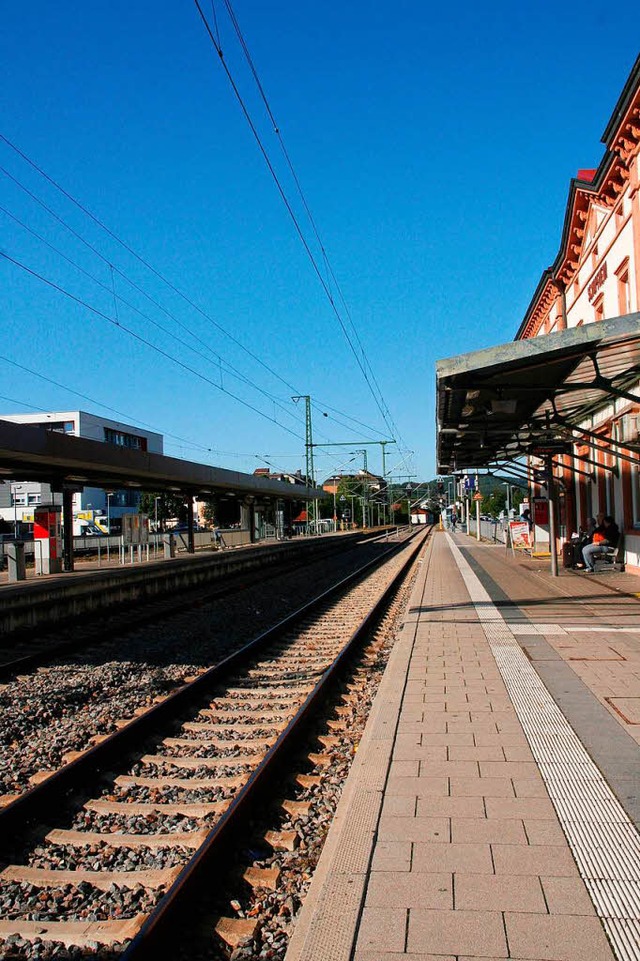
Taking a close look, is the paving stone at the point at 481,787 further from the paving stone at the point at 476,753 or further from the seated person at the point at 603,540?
the seated person at the point at 603,540

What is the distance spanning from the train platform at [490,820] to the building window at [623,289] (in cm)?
1024

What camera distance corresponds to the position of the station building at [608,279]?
1508 cm

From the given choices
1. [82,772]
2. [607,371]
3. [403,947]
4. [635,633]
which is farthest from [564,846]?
[607,371]

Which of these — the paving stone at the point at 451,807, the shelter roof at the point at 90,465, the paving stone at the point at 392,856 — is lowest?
the paving stone at the point at 451,807

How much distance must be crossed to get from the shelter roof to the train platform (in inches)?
516

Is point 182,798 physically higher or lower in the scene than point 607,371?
lower

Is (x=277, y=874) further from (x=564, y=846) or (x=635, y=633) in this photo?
(x=635, y=633)

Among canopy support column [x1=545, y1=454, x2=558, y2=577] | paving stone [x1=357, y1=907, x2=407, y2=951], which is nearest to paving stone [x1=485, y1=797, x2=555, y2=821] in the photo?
paving stone [x1=357, y1=907, x2=407, y2=951]

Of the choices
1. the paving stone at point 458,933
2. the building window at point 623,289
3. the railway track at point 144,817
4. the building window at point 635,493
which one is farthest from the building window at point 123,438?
the paving stone at point 458,933

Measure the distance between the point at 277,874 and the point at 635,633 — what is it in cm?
725

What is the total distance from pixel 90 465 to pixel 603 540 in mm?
13421

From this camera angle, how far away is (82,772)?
17.5 ft

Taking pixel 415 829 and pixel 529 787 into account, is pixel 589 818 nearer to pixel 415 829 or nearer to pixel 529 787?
pixel 529 787

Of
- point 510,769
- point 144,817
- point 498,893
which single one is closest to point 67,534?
point 144,817
